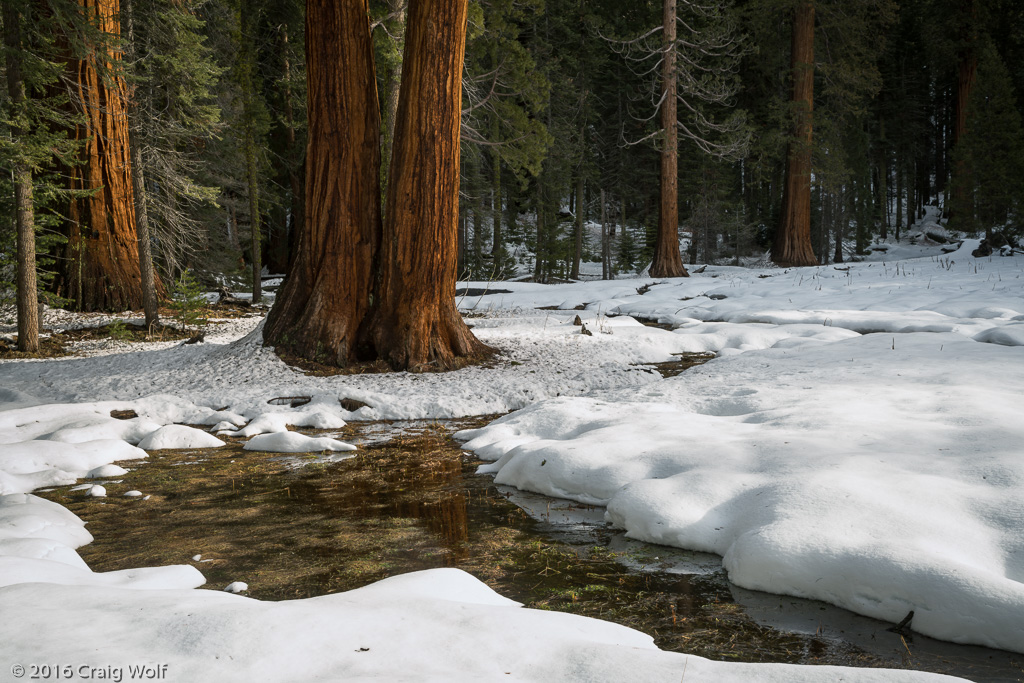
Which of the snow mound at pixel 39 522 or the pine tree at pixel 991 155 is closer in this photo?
the snow mound at pixel 39 522

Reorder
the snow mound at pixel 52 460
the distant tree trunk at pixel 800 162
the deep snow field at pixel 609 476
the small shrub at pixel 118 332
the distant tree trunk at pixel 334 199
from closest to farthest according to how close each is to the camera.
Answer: the deep snow field at pixel 609 476
the snow mound at pixel 52 460
the distant tree trunk at pixel 334 199
the small shrub at pixel 118 332
the distant tree trunk at pixel 800 162

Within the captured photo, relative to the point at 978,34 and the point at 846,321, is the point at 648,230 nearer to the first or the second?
the point at 978,34

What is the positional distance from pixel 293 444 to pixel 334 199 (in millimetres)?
3663

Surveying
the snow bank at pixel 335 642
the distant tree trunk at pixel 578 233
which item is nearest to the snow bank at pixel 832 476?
the snow bank at pixel 335 642

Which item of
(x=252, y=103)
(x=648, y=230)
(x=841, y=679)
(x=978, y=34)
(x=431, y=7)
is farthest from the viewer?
(x=648, y=230)

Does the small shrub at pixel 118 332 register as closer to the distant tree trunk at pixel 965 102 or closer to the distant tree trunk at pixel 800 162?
the distant tree trunk at pixel 800 162

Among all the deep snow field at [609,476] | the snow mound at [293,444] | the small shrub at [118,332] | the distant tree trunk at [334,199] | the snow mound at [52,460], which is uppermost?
the distant tree trunk at [334,199]

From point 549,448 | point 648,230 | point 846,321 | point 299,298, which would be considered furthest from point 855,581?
point 648,230

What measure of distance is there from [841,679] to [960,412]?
3.30 m

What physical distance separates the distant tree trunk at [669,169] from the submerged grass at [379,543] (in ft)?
47.3

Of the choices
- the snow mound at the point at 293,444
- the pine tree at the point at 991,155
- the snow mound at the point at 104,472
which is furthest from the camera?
the pine tree at the point at 991,155

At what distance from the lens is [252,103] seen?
13844mm

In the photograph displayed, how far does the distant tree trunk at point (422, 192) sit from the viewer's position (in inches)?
293

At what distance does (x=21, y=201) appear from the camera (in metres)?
8.19
